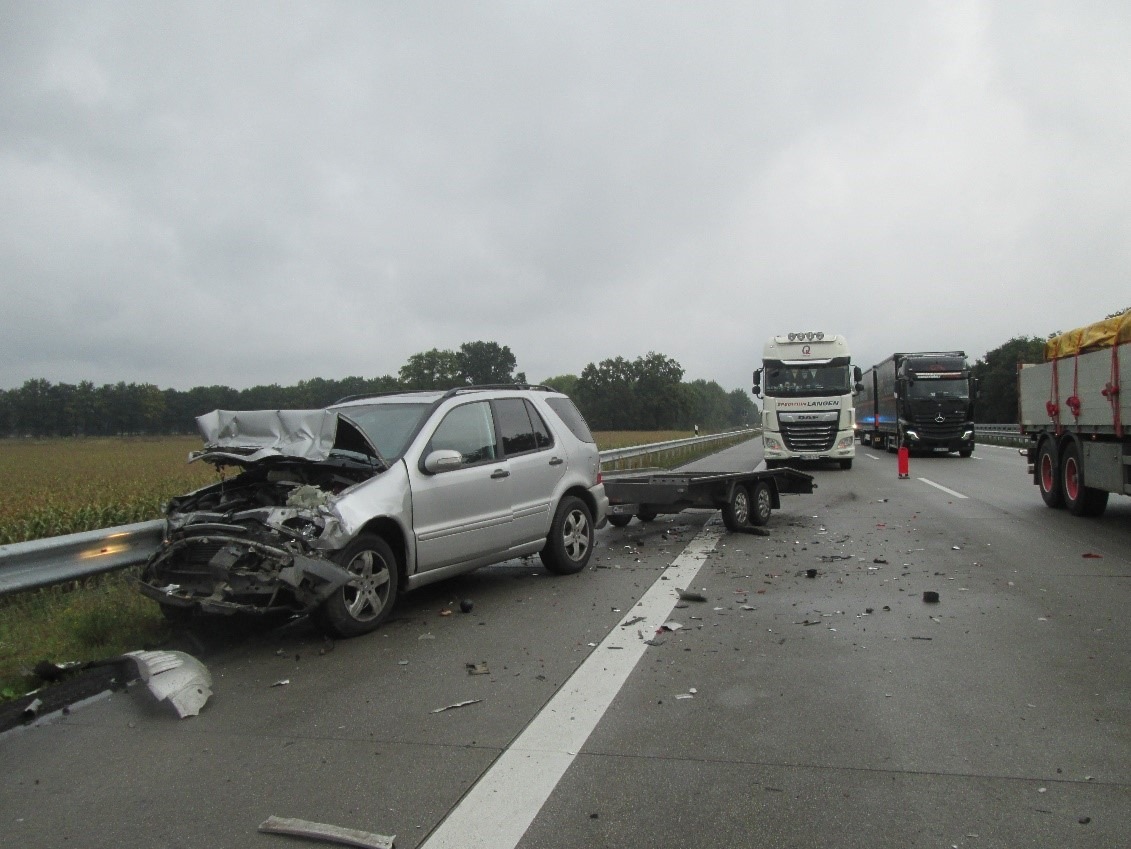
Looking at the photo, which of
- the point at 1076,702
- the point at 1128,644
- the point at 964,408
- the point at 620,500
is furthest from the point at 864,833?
the point at 964,408

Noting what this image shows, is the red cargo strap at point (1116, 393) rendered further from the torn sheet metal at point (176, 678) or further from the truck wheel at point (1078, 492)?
the torn sheet metal at point (176, 678)

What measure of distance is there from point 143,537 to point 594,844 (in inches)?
197

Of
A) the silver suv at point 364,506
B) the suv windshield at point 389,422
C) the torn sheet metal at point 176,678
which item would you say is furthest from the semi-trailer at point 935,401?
the torn sheet metal at point 176,678

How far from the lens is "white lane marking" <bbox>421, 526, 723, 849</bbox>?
3.29m

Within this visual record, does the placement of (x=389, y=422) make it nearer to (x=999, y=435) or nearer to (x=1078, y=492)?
(x=1078, y=492)

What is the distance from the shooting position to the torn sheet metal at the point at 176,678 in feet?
15.9

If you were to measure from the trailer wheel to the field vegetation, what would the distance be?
771cm

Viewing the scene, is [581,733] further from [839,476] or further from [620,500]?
[839,476]

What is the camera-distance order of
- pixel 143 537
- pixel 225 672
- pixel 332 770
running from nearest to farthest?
pixel 332 770, pixel 225 672, pixel 143 537

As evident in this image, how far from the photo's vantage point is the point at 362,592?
6289mm

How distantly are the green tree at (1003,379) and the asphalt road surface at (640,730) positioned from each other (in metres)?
81.3

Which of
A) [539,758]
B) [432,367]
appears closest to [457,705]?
[539,758]

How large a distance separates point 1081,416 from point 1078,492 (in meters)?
1.19

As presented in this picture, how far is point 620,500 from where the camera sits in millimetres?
11422
